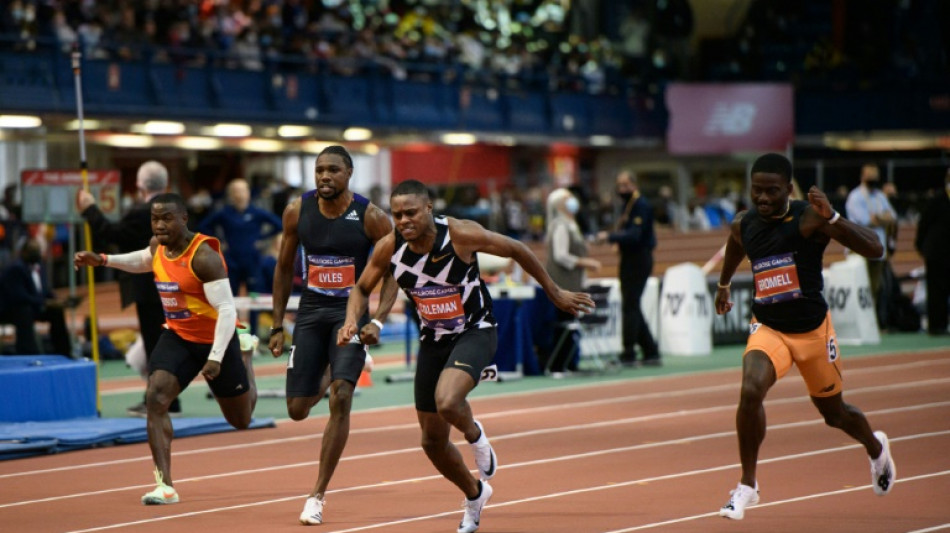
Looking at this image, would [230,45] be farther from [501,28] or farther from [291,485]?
[291,485]

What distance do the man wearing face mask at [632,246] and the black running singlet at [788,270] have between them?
9.03m

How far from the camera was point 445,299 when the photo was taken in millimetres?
8500

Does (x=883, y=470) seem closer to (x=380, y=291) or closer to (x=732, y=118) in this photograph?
(x=380, y=291)

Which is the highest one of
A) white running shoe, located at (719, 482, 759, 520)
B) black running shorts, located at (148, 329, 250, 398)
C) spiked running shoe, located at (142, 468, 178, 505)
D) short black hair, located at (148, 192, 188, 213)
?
short black hair, located at (148, 192, 188, 213)

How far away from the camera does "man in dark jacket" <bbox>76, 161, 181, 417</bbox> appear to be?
529 inches

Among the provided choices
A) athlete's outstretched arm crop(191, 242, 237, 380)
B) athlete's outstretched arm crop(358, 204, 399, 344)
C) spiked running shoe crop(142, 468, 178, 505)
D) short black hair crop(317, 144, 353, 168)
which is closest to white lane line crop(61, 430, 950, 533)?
spiked running shoe crop(142, 468, 178, 505)

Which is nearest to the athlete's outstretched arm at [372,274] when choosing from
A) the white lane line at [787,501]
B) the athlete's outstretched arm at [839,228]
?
the white lane line at [787,501]

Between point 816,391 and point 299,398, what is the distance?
9.63 ft

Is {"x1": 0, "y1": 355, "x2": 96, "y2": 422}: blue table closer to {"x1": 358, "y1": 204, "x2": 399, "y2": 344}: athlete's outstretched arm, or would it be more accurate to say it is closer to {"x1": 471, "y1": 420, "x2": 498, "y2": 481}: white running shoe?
{"x1": 358, "y1": 204, "x2": 399, "y2": 344}: athlete's outstretched arm

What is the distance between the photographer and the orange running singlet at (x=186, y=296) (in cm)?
1001

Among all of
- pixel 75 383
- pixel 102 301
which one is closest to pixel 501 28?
pixel 102 301

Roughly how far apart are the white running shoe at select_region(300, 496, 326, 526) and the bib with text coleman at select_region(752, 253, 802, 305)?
2702 mm

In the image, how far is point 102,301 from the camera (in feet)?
85.2

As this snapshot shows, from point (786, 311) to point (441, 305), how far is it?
1920 mm
